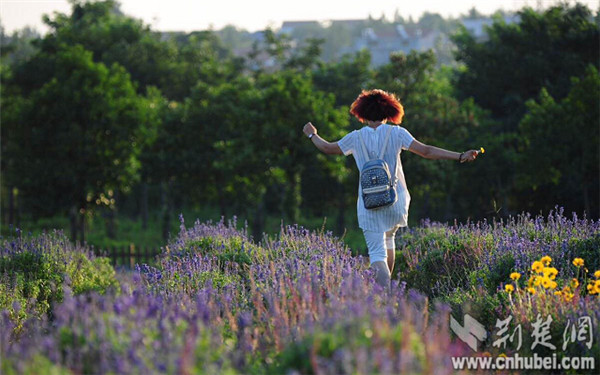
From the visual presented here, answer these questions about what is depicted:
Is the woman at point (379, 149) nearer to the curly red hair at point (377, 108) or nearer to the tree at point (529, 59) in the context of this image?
the curly red hair at point (377, 108)

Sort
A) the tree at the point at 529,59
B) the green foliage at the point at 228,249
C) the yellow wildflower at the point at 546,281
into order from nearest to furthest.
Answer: the yellow wildflower at the point at 546,281 → the green foliage at the point at 228,249 → the tree at the point at 529,59

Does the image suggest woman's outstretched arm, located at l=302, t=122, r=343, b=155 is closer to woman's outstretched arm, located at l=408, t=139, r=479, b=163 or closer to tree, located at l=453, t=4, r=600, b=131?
woman's outstretched arm, located at l=408, t=139, r=479, b=163

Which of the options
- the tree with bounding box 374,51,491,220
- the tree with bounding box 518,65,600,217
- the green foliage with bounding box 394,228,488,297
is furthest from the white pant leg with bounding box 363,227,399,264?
the tree with bounding box 374,51,491,220

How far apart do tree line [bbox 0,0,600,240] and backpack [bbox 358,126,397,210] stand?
18.5m

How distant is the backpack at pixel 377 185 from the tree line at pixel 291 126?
1851cm

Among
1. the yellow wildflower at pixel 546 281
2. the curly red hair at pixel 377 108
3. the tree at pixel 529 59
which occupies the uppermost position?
the tree at pixel 529 59

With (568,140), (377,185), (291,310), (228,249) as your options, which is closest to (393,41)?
(568,140)

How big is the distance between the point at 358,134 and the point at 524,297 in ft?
7.06

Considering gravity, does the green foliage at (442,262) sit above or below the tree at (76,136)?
below

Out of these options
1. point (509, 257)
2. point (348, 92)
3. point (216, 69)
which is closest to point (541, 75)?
point (348, 92)

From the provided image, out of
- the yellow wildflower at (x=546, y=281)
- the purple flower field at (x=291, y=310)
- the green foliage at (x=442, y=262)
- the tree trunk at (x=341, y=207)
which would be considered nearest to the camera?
the purple flower field at (x=291, y=310)

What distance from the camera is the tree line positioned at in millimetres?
25625

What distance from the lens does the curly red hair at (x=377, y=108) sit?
7.46 meters

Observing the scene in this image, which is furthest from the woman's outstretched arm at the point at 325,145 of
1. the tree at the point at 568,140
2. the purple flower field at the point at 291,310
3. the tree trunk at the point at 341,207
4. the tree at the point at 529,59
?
the tree at the point at 529,59
